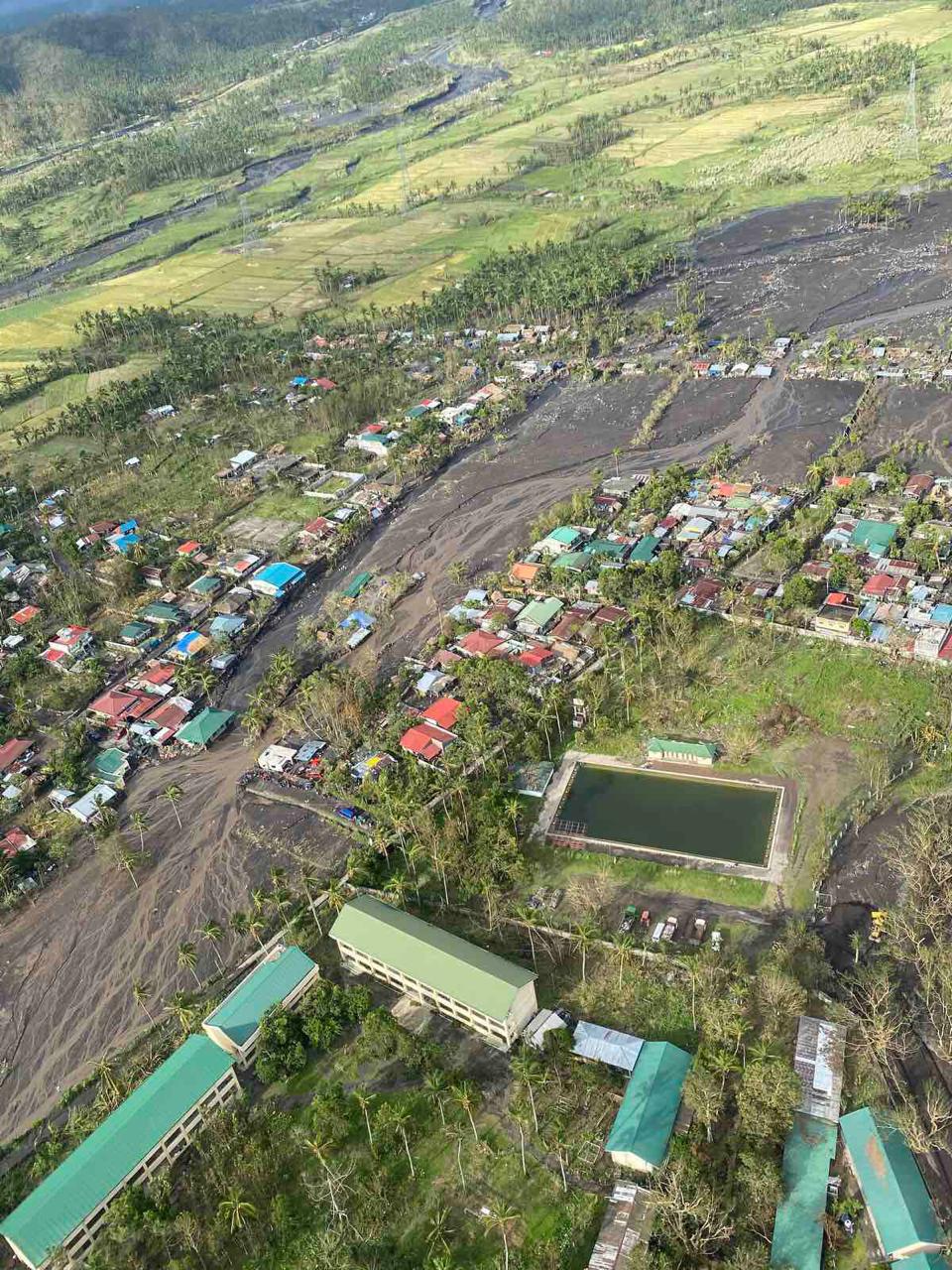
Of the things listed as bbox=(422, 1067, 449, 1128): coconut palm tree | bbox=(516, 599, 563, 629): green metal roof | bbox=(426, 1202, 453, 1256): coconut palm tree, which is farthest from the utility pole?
bbox=(426, 1202, 453, 1256): coconut palm tree

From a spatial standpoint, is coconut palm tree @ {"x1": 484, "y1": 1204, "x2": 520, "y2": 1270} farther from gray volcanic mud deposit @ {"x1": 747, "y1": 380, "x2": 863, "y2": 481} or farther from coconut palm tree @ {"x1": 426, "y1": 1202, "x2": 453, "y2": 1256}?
gray volcanic mud deposit @ {"x1": 747, "y1": 380, "x2": 863, "y2": 481}

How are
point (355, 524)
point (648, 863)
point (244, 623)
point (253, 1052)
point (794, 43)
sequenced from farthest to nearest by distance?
point (794, 43)
point (355, 524)
point (244, 623)
point (648, 863)
point (253, 1052)

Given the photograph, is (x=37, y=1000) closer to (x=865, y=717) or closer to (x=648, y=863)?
(x=648, y=863)

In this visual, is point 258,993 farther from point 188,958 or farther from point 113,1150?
point 113,1150

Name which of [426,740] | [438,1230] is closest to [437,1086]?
[438,1230]

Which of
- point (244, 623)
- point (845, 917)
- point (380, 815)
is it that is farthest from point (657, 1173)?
point (244, 623)

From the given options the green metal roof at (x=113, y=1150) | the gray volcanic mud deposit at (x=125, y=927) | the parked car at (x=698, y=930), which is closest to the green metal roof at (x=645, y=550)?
the parked car at (x=698, y=930)
